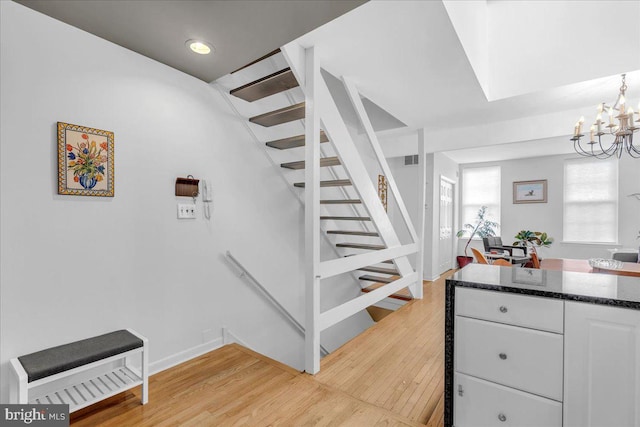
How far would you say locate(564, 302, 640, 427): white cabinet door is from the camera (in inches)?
45.8

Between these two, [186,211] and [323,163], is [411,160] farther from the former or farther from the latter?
[186,211]

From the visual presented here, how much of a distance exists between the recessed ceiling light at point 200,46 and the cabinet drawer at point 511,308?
2154mm

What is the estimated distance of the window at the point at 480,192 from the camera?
7.03m

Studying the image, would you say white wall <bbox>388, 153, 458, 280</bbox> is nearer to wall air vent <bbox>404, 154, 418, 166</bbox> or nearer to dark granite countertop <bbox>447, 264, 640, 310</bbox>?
wall air vent <bbox>404, 154, 418, 166</bbox>

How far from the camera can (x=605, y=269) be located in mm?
2781

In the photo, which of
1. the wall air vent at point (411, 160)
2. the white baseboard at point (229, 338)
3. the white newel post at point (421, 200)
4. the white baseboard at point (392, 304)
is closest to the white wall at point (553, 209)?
the wall air vent at point (411, 160)

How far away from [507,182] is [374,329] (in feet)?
18.4

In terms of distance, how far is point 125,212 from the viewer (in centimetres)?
207

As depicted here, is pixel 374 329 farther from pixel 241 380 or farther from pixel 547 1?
pixel 547 1

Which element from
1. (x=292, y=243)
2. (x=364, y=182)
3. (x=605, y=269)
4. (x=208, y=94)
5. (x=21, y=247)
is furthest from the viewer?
(x=292, y=243)

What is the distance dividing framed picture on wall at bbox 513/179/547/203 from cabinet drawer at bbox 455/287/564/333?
637 centimetres

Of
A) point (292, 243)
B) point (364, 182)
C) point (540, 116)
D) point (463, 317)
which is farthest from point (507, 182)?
point (463, 317)

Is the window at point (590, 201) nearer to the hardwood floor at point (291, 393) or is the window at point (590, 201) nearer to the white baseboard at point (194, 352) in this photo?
the hardwood floor at point (291, 393)

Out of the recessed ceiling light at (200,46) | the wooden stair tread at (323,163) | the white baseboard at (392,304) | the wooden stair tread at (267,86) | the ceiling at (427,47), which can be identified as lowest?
the white baseboard at (392,304)
